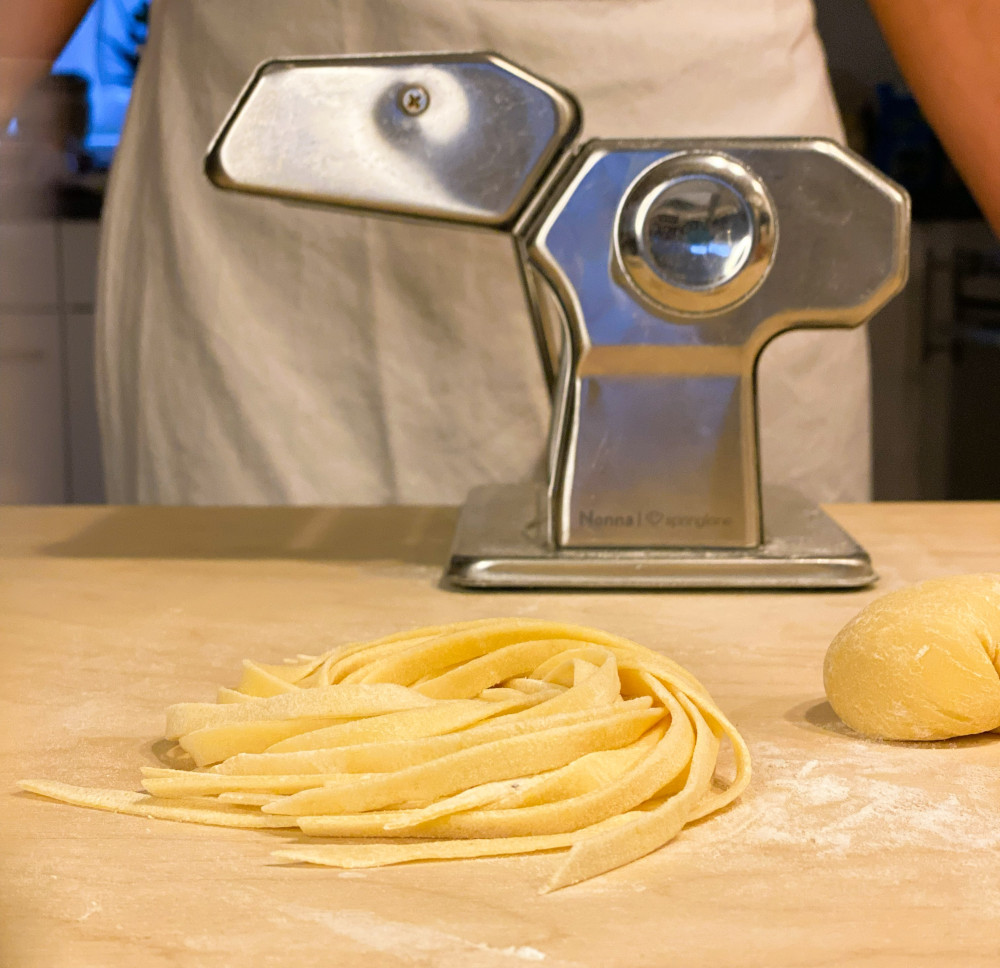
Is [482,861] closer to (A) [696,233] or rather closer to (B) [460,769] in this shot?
(B) [460,769]

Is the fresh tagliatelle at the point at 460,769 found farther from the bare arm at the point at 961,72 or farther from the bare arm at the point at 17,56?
the bare arm at the point at 961,72

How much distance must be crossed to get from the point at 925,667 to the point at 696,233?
15.8 inches

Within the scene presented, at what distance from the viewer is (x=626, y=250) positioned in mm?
919

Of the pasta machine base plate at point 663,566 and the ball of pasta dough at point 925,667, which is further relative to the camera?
the pasta machine base plate at point 663,566

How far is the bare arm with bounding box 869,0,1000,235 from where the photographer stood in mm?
1120

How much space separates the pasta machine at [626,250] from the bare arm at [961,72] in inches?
11.3

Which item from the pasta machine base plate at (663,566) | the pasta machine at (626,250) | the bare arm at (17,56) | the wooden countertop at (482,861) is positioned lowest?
the pasta machine base plate at (663,566)

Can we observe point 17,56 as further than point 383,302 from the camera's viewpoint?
No

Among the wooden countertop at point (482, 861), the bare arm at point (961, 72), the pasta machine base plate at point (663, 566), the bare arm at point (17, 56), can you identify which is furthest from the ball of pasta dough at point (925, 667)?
the bare arm at point (961, 72)

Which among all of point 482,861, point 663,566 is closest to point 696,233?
point 663,566

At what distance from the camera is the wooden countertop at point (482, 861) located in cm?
44

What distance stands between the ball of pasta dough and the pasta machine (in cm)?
28

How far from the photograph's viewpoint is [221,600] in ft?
→ 3.01

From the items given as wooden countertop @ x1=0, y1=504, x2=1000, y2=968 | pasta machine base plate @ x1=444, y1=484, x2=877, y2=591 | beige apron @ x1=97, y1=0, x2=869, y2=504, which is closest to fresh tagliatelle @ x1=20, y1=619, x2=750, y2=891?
wooden countertop @ x1=0, y1=504, x2=1000, y2=968
